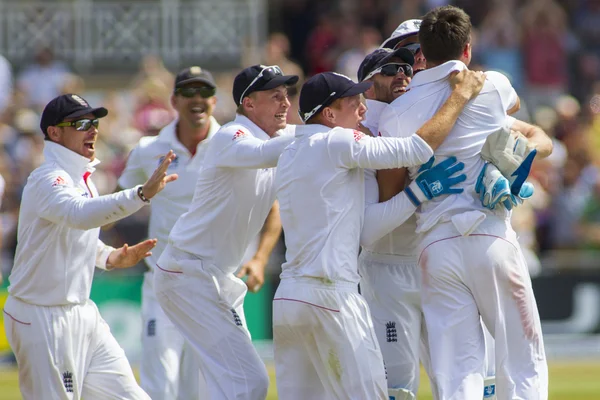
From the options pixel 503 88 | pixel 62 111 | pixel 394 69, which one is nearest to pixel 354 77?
pixel 394 69

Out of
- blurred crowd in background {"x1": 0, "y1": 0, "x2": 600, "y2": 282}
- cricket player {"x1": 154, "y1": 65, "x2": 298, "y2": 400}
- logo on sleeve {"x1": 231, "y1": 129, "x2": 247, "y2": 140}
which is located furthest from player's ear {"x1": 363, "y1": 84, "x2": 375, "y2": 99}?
blurred crowd in background {"x1": 0, "y1": 0, "x2": 600, "y2": 282}

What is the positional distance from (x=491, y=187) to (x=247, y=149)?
152 centimetres

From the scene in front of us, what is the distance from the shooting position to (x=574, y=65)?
18922mm

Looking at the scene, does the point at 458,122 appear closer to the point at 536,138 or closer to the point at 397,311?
the point at 536,138

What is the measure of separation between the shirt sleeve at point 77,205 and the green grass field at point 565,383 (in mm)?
4475

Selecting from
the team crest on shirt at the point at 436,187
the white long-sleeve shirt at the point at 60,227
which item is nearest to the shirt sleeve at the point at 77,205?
the white long-sleeve shirt at the point at 60,227

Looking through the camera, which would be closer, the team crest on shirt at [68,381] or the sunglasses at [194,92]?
the team crest on shirt at [68,381]

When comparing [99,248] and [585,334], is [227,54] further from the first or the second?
[99,248]

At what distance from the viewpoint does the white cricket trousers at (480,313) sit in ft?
21.6

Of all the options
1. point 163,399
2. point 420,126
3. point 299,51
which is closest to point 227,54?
point 299,51

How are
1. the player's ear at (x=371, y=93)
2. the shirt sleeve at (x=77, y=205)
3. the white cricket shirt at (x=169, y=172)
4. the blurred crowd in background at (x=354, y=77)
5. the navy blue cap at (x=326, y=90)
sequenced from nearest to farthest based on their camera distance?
the navy blue cap at (x=326, y=90), the shirt sleeve at (x=77, y=205), the player's ear at (x=371, y=93), the white cricket shirt at (x=169, y=172), the blurred crowd in background at (x=354, y=77)

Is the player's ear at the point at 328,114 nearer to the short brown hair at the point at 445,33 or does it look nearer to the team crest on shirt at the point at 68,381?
the short brown hair at the point at 445,33

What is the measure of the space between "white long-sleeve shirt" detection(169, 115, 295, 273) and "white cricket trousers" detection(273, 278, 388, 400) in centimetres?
89

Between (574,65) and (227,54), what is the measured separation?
572 centimetres
